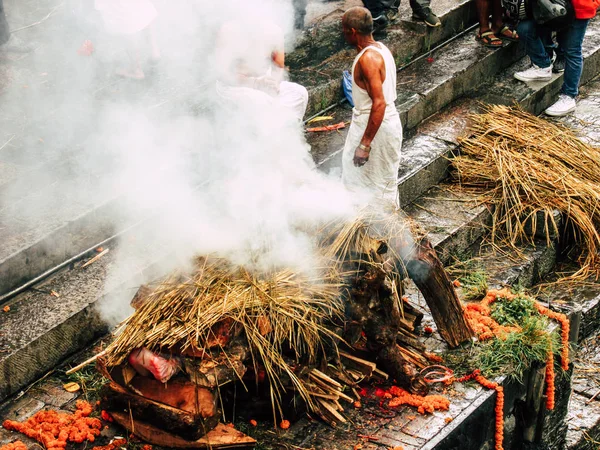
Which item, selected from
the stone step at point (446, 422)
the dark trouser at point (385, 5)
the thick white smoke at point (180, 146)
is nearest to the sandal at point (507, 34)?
the dark trouser at point (385, 5)

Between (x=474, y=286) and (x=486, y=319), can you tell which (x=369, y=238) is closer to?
(x=486, y=319)

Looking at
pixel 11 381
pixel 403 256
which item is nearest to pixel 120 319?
pixel 11 381

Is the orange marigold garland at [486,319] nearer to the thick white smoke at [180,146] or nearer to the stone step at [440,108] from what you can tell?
the thick white smoke at [180,146]

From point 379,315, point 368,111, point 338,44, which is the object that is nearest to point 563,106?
point 338,44

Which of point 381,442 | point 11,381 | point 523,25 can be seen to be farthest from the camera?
point 523,25

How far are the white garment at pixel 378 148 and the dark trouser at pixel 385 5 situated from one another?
2.66 metres

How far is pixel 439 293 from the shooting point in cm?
559

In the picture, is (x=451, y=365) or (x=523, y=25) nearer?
(x=451, y=365)

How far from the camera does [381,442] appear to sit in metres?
4.93

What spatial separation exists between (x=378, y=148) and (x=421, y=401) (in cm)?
230

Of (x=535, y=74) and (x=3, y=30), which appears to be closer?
(x=3, y=30)

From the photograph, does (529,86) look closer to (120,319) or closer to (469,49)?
(469,49)

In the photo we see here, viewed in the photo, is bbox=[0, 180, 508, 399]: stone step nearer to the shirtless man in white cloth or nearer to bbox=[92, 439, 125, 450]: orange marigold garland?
bbox=[92, 439, 125, 450]: orange marigold garland

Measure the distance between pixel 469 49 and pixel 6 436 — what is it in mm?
6763
